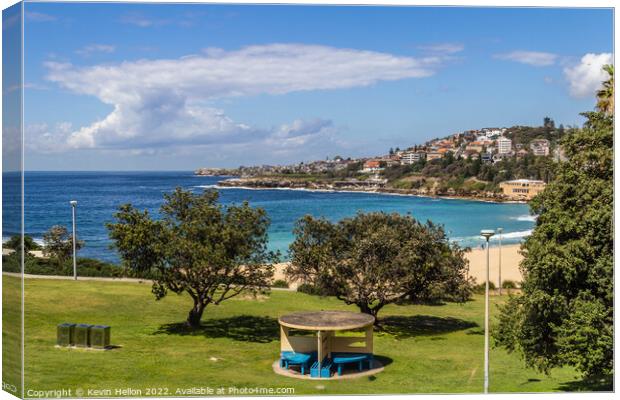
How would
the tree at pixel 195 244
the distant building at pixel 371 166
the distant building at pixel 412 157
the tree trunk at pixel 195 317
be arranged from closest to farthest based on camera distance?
the tree at pixel 195 244 → the tree trunk at pixel 195 317 → the distant building at pixel 412 157 → the distant building at pixel 371 166

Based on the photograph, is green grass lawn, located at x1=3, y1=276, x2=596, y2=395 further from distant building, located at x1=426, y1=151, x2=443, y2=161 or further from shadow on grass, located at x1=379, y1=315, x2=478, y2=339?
distant building, located at x1=426, y1=151, x2=443, y2=161

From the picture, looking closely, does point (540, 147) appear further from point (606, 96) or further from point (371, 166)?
point (371, 166)

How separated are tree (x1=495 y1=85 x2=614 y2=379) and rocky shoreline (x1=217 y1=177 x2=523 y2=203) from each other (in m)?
9.47

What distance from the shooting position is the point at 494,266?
39875mm

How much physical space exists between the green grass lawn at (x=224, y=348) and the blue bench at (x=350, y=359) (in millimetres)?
626

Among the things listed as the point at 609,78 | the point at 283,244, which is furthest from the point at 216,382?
the point at 283,244

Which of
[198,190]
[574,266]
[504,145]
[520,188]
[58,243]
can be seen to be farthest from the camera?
[58,243]


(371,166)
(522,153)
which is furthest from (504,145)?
(371,166)

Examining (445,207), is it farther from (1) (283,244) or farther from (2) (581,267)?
(2) (581,267)

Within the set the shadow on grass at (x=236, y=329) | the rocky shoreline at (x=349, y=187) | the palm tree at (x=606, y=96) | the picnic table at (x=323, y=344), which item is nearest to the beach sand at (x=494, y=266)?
the rocky shoreline at (x=349, y=187)

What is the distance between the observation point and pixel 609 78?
19312 millimetres

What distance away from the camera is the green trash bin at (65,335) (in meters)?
19.7

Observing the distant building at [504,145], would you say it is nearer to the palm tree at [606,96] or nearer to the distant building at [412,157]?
the distant building at [412,157]

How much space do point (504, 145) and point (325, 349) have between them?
1162 centimetres
